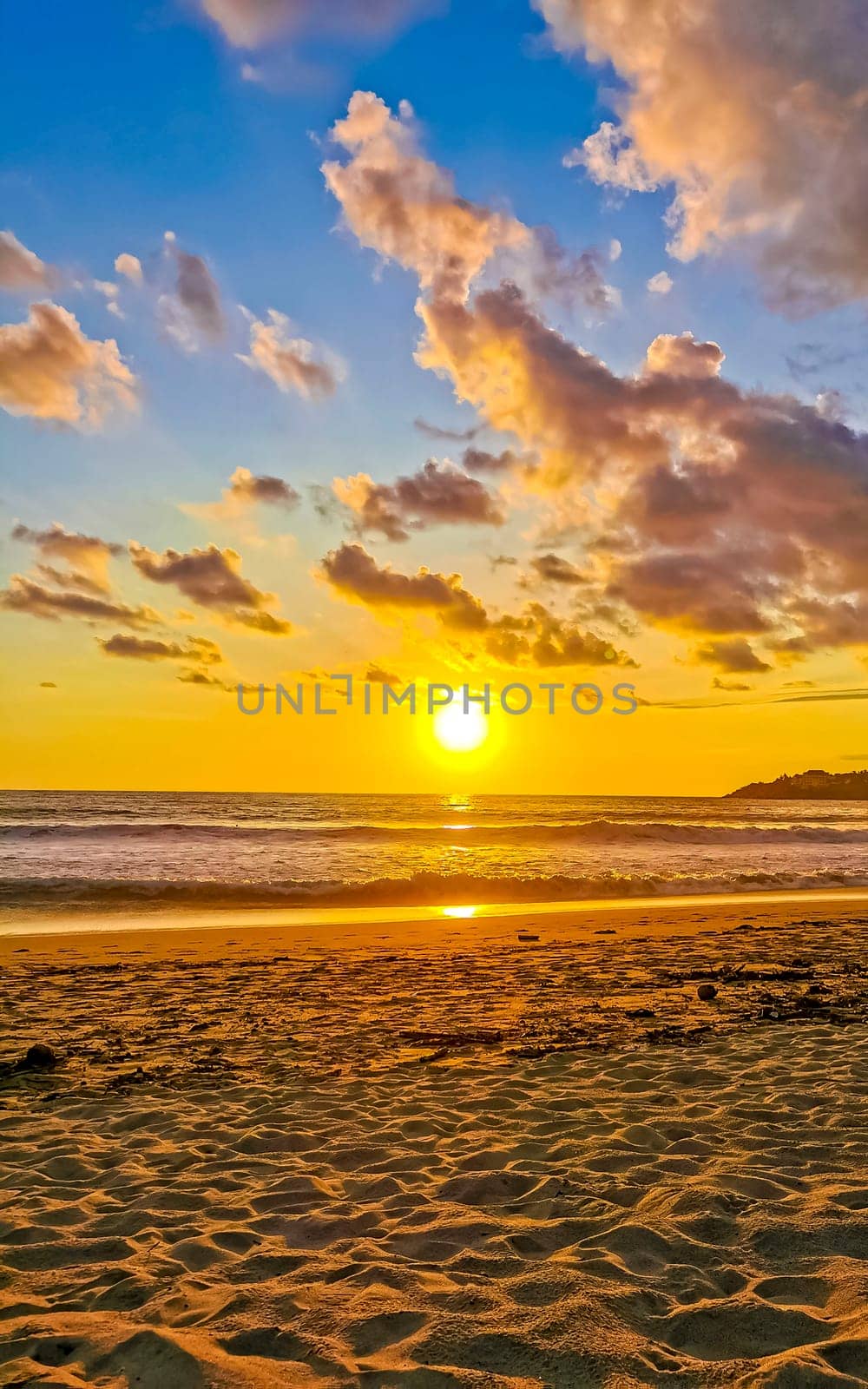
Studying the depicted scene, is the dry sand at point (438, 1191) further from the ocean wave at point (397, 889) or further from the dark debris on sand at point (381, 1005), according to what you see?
the ocean wave at point (397, 889)

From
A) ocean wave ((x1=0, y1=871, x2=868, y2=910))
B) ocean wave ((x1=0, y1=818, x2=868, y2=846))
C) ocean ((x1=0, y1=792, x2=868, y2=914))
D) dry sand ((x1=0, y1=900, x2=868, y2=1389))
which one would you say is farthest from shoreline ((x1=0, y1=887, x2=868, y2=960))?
ocean wave ((x1=0, y1=818, x2=868, y2=846))

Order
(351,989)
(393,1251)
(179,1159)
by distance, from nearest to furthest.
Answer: (393,1251) → (179,1159) → (351,989)

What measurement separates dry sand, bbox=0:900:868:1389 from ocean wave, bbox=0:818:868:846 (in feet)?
99.6

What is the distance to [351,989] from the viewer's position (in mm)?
10203

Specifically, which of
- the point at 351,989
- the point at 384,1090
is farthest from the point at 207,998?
the point at 384,1090

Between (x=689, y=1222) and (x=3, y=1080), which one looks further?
(x=3, y=1080)

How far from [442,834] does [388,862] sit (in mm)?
13453

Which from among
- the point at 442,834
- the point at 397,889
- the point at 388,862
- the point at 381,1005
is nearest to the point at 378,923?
the point at 397,889

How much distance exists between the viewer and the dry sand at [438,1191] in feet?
9.78

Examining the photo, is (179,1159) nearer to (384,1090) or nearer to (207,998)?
(384,1090)

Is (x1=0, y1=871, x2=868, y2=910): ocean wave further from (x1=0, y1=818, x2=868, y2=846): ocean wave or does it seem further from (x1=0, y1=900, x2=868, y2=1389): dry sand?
(x1=0, y1=818, x2=868, y2=846): ocean wave

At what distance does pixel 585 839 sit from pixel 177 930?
93.9ft

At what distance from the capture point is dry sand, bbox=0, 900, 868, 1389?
2.98 meters

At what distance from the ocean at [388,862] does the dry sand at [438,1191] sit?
1344cm
